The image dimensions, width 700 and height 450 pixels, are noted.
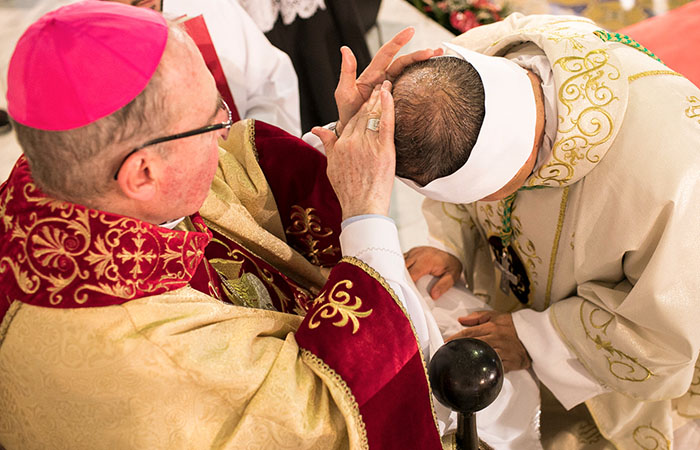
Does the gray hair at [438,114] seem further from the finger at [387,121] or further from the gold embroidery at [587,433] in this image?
the gold embroidery at [587,433]

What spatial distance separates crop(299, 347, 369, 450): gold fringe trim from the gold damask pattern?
0.38m

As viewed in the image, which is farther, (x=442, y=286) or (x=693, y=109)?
(x=442, y=286)

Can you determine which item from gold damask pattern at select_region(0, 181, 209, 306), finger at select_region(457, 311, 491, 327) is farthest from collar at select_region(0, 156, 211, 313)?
finger at select_region(457, 311, 491, 327)

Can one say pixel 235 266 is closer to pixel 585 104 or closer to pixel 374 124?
pixel 374 124

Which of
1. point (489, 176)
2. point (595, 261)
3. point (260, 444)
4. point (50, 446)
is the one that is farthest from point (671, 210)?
point (50, 446)

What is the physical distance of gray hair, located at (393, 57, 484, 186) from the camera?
1.49 m

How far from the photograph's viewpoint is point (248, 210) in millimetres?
1811

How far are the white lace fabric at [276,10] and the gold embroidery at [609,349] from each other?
227 cm

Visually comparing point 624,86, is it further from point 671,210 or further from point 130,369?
point 130,369

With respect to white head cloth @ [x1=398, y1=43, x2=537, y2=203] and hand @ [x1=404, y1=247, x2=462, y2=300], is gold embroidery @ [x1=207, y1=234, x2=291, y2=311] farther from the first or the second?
hand @ [x1=404, y1=247, x2=462, y2=300]

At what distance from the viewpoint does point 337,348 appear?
52.8 inches

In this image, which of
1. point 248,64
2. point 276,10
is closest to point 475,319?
point 248,64

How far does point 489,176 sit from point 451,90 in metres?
0.24

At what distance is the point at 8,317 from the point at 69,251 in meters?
0.19
